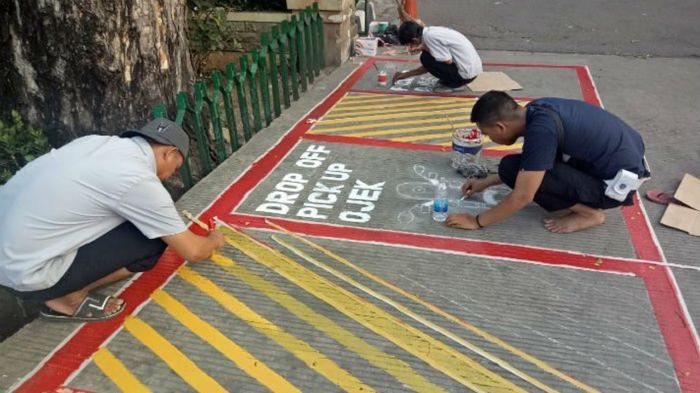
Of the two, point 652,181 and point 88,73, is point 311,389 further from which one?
point 652,181

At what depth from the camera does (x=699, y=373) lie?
2293 millimetres

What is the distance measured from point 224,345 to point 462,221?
1537 millimetres

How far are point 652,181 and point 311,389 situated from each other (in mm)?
2919

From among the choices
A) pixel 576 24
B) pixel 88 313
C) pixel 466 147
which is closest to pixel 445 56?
pixel 466 147

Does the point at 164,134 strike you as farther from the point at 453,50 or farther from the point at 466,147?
the point at 453,50

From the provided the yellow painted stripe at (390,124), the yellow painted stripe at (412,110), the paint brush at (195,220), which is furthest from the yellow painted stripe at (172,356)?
the yellow painted stripe at (412,110)

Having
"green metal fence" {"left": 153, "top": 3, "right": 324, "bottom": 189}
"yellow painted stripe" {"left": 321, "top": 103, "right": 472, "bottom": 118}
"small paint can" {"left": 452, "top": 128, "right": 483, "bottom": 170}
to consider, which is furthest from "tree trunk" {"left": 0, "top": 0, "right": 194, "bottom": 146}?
"small paint can" {"left": 452, "top": 128, "right": 483, "bottom": 170}

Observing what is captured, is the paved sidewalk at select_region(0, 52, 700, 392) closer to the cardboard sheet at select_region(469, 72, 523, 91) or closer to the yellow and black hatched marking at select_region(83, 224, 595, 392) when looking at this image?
the yellow and black hatched marking at select_region(83, 224, 595, 392)

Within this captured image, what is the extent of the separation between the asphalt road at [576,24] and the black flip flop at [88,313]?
672 centimetres

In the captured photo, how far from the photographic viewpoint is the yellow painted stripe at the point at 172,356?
2240 mm

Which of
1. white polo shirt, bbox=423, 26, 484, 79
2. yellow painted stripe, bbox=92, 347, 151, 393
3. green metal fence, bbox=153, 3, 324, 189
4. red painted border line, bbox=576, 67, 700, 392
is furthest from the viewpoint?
white polo shirt, bbox=423, 26, 484, 79

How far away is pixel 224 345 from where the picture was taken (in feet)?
7.98

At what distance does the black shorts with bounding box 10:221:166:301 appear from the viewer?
2428 millimetres

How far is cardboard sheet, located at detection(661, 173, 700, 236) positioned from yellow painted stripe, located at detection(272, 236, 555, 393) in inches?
65.4
